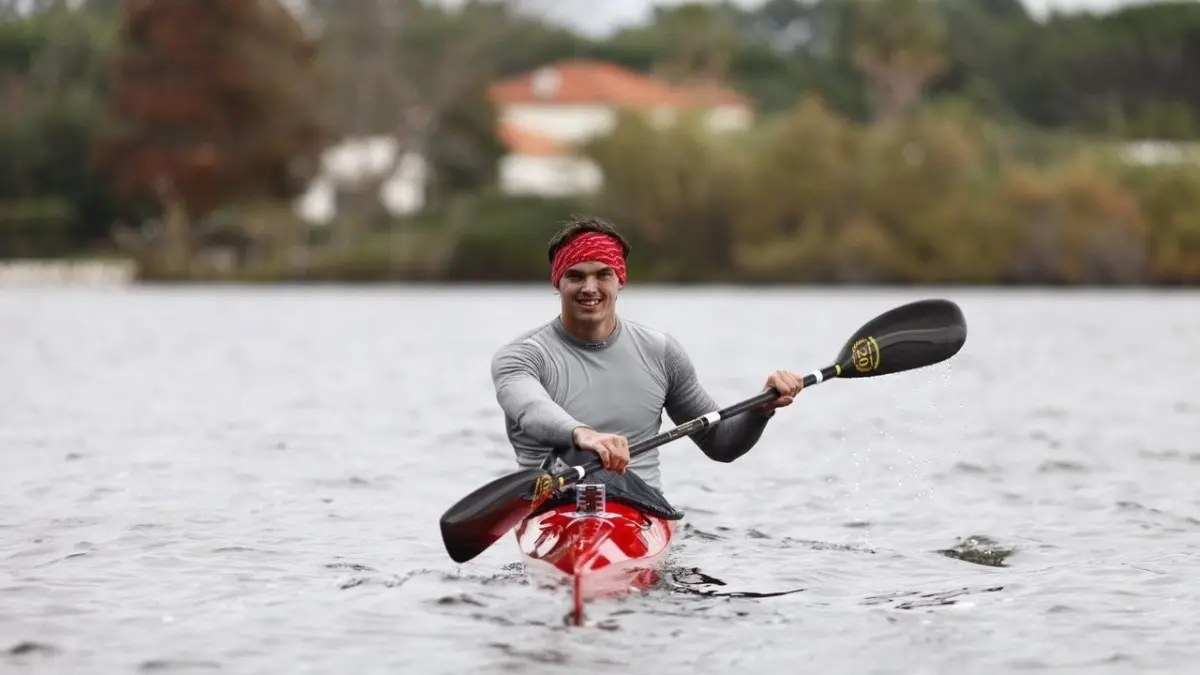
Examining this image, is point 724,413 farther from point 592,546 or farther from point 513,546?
point 513,546

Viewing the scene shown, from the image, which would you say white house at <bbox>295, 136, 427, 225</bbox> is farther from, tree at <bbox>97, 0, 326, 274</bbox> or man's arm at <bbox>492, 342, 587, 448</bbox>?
man's arm at <bbox>492, 342, 587, 448</bbox>

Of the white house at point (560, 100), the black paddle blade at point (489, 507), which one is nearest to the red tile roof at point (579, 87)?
the white house at point (560, 100)

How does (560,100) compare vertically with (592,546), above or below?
above

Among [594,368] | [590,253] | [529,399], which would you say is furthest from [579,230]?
[529,399]

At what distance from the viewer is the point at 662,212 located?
61.5 meters

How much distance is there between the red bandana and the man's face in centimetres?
3

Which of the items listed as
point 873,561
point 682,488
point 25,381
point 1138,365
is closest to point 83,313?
point 25,381

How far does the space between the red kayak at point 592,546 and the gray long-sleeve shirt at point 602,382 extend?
31 cm

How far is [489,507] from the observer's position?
9125 millimetres

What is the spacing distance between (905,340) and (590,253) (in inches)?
94.7

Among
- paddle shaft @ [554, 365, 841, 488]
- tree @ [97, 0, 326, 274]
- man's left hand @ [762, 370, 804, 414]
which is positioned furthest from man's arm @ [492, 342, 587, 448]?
tree @ [97, 0, 326, 274]

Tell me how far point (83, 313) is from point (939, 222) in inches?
1035

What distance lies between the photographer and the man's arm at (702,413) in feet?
32.6

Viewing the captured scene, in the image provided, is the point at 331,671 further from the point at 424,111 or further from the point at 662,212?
the point at 424,111
